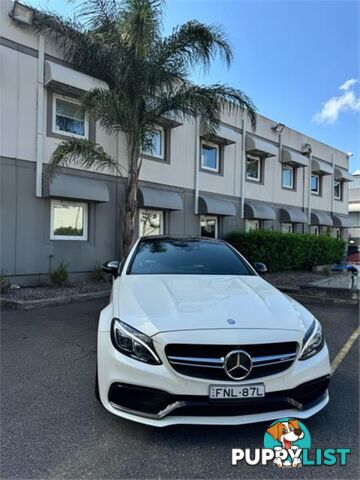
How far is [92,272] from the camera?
10.2m

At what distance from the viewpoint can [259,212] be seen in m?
15.7

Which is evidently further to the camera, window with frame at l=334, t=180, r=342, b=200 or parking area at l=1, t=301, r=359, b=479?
window with frame at l=334, t=180, r=342, b=200

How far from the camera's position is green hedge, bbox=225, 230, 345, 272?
1328 centimetres

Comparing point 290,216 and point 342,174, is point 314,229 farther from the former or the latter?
point 290,216

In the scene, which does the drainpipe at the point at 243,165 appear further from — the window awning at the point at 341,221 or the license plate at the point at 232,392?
the license plate at the point at 232,392

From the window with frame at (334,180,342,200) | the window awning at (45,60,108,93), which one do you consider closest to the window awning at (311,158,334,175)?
→ the window with frame at (334,180,342,200)

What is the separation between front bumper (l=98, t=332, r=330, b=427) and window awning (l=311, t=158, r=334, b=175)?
62.6 ft

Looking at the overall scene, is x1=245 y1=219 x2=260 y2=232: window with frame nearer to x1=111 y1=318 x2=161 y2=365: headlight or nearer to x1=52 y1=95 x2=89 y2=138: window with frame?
x1=52 y1=95 x2=89 y2=138: window with frame

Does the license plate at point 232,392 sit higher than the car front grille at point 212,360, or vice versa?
the car front grille at point 212,360

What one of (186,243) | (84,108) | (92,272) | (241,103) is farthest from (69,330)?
(241,103)

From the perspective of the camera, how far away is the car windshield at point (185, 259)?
4027 millimetres

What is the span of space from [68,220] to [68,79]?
3640 mm

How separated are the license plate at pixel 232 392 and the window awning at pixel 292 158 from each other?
A: 16.5 meters

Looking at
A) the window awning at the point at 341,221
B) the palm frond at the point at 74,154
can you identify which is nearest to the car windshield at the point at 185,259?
the palm frond at the point at 74,154
